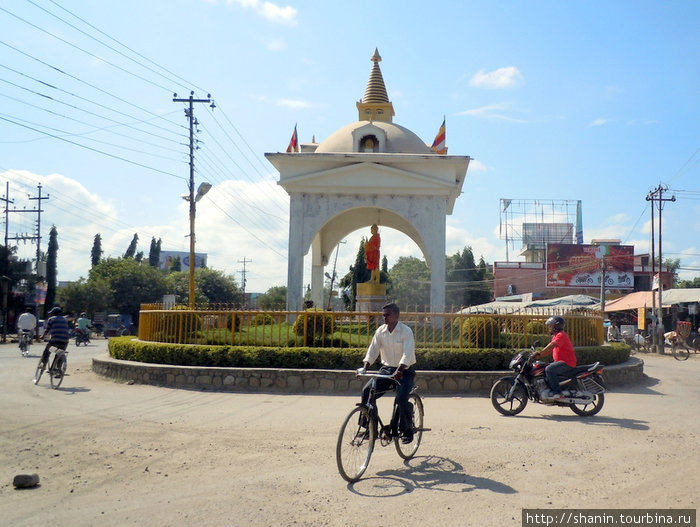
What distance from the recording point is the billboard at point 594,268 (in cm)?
5106

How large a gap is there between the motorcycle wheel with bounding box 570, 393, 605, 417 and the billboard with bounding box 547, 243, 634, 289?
43885 millimetres

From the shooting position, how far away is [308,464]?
20.6 ft

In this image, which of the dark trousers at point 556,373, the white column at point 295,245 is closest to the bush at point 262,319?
the white column at point 295,245

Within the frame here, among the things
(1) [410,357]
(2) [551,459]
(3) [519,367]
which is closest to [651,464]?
(2) [551,459]

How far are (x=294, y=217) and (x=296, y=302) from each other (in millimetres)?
2680

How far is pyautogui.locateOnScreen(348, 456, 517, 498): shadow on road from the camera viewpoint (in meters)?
5.37

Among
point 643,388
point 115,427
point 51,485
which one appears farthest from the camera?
point 643,388

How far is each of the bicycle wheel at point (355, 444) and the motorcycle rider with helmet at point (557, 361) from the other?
4391mm

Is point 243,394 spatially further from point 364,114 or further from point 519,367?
point 364,114

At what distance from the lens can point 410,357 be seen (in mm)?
6273

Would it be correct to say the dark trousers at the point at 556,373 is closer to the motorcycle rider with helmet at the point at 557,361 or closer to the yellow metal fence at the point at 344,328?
the motorcycle rider with helmet at the point at 557,361

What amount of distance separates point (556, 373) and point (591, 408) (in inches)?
30.1

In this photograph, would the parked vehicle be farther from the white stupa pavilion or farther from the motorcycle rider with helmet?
the motorcycle rider with helmet

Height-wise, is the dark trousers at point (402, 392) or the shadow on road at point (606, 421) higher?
the dark trousers at point (402, 392)
